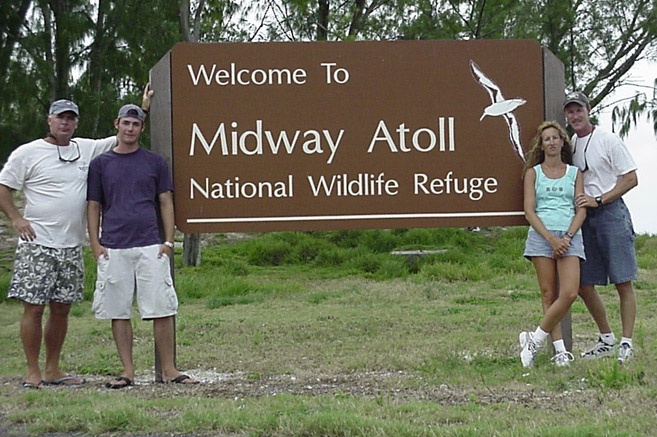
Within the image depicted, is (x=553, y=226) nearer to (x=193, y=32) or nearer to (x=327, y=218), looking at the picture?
(x=327, y=218)

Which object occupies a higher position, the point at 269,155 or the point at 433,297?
the point at 269,155

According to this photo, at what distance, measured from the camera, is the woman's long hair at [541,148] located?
5723 millimetres

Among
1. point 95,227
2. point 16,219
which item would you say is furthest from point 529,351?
point 16,219

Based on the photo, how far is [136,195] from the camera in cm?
550

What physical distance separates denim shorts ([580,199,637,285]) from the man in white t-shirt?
3099 millimetres

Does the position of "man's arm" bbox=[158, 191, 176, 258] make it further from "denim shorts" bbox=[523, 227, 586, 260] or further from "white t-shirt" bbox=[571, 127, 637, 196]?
"white t-shirt" bbox=[571, 127, 637, 196]

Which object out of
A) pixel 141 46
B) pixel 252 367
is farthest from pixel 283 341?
pixel 141 46

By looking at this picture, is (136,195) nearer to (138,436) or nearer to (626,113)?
(138,436)

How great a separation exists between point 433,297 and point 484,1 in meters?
7.78

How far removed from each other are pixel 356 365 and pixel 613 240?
182 centimetres

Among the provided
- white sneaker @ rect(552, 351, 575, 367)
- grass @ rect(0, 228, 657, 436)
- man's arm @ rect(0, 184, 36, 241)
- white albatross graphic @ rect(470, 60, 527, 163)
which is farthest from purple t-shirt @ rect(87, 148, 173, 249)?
white sneaker @ rect(552, 351, 575, 367)

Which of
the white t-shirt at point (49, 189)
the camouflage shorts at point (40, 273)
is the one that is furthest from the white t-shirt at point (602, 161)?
the camouflage shorts at point (40, 273)

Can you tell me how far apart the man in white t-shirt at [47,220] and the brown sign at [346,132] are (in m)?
0.60

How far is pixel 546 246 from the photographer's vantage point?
562cm
